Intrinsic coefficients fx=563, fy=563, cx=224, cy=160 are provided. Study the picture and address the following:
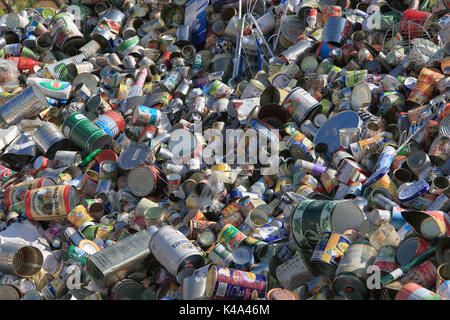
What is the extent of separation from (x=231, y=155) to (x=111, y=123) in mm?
1238

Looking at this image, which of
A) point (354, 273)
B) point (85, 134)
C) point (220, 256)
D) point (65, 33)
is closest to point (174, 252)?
point (220, 256)

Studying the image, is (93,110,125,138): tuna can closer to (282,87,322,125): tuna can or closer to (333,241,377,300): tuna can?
(282,87,322,125): tuna can

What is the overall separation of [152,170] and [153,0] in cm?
310

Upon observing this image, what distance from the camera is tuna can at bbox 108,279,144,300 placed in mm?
3000

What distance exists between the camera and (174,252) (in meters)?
3.03

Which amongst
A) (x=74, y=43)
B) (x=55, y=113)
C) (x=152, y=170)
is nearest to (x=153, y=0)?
(x=74, y=43)

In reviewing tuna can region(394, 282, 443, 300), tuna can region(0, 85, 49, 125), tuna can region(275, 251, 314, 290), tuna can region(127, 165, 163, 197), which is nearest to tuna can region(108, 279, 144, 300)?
tuna can region(275, 251, 314, 290)

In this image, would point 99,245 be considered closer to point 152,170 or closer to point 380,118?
point 152,170

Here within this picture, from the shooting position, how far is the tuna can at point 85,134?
452 centimetres

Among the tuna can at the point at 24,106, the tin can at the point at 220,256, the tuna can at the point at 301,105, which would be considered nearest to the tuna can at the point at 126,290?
the tin can at the point at 220,256

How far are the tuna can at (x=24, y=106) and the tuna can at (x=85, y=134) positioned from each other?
0.61 m

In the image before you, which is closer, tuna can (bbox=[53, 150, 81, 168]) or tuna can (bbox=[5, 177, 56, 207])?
tuna can (bbox=[5, 177, 56, 207])

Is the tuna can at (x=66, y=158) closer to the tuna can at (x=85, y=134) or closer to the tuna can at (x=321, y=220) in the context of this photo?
the tuna can at (x=85, y=134)

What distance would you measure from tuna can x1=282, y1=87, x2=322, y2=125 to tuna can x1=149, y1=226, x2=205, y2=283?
160 cm
